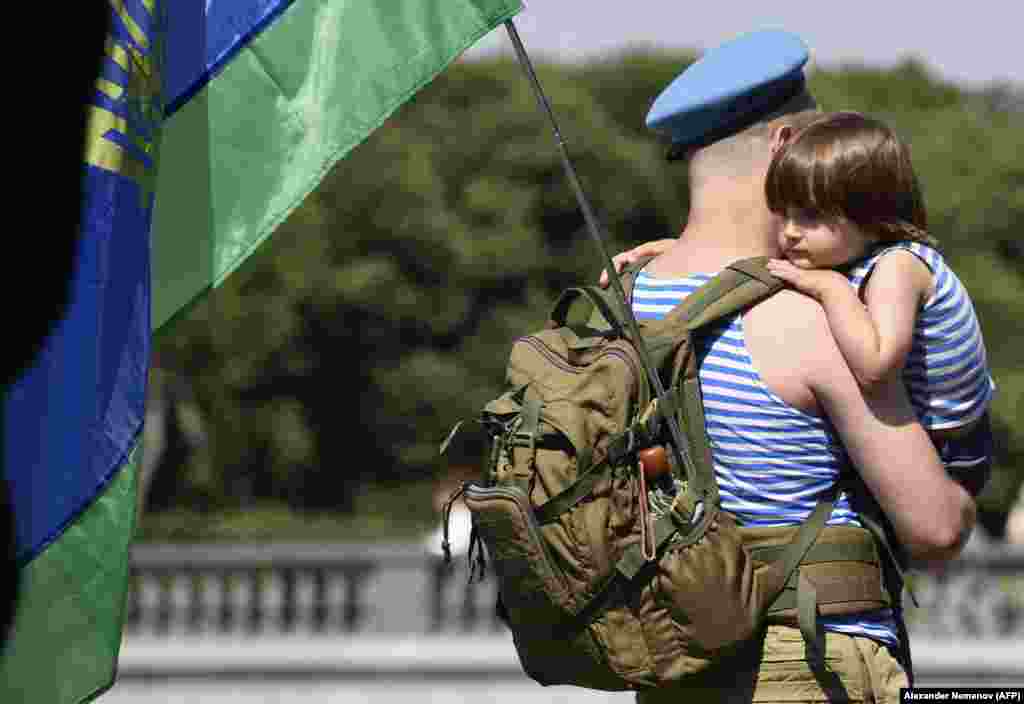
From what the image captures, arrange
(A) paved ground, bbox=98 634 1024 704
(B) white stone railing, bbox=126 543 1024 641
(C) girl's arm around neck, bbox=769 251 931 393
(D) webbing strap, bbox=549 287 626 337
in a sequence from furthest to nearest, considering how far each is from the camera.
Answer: (B) white stone railing, bbox=126 543 1024 641 → (A) paved ground, bbox=98 634 1024 704 → (D) webbing strap, bbox=549 287 626 337 → (C) girl's arm around neck, bbox=769 251 931 393

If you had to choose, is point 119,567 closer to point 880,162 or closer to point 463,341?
point 880,162

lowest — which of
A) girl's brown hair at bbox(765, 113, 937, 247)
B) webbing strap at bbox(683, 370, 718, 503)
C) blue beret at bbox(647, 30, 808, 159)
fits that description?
webbing strap at bbox(683, 370, 718, 503)

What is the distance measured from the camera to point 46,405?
3.34 metres

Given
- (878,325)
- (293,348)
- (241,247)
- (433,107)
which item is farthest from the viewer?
(433,107)

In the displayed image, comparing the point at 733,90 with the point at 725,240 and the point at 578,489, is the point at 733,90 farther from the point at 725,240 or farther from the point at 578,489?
the point at 578,489

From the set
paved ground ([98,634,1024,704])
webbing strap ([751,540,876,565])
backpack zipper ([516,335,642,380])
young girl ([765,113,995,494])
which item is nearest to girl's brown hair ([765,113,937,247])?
young girl ([765,113,995,494])

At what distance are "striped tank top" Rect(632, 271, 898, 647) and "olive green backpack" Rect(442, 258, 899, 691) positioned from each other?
3 cm

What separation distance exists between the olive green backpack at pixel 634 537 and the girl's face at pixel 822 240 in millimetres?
81

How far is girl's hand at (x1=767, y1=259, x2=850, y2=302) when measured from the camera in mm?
3174

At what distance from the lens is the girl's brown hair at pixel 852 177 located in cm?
323

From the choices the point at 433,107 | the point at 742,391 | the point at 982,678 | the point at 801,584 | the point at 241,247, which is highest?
the point at 433,107

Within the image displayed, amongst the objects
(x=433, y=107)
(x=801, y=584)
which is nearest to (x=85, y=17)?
(x=801, y=584)

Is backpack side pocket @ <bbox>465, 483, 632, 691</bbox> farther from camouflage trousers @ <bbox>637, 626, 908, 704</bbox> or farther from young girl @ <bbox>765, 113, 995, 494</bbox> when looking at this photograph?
young girl @ <bbox>765, 113, 995, 494</bbox>

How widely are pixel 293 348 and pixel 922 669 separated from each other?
9782 mm
